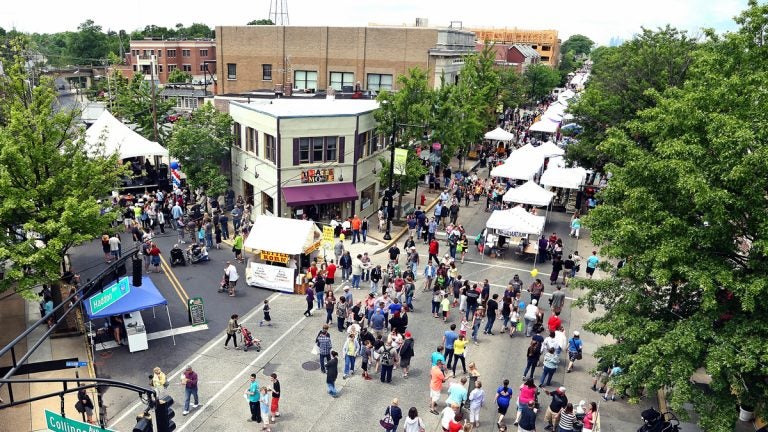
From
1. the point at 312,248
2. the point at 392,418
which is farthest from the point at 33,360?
the point at 392,418

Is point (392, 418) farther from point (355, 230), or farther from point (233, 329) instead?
point (355, 230)

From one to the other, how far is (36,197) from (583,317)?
64.5ft

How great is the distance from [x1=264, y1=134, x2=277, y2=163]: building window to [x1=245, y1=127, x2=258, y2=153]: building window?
62.1 inches

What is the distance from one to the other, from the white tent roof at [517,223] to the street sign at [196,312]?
1377 centimetres

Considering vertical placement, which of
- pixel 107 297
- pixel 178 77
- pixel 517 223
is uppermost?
pixel 178 77

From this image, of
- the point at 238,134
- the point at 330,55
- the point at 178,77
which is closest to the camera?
the point at 238,134

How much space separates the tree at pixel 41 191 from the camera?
1584 cm

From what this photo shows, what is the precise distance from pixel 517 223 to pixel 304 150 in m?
11.8

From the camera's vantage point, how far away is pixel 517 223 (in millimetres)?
26062

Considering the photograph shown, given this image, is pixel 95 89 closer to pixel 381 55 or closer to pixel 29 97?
pixel 381 55

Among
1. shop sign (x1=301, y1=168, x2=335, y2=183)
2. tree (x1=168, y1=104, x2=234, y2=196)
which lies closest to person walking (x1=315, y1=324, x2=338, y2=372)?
shop sign (x1=301, y1=168, x2=335, y2=183)

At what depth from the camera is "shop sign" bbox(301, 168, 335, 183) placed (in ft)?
96.8

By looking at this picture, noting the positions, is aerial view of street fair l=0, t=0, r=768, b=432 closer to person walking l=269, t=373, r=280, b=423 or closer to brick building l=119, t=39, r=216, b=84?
person walking l=269, t=373, r=280, b=423

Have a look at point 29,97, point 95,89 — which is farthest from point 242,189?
point 95,89
